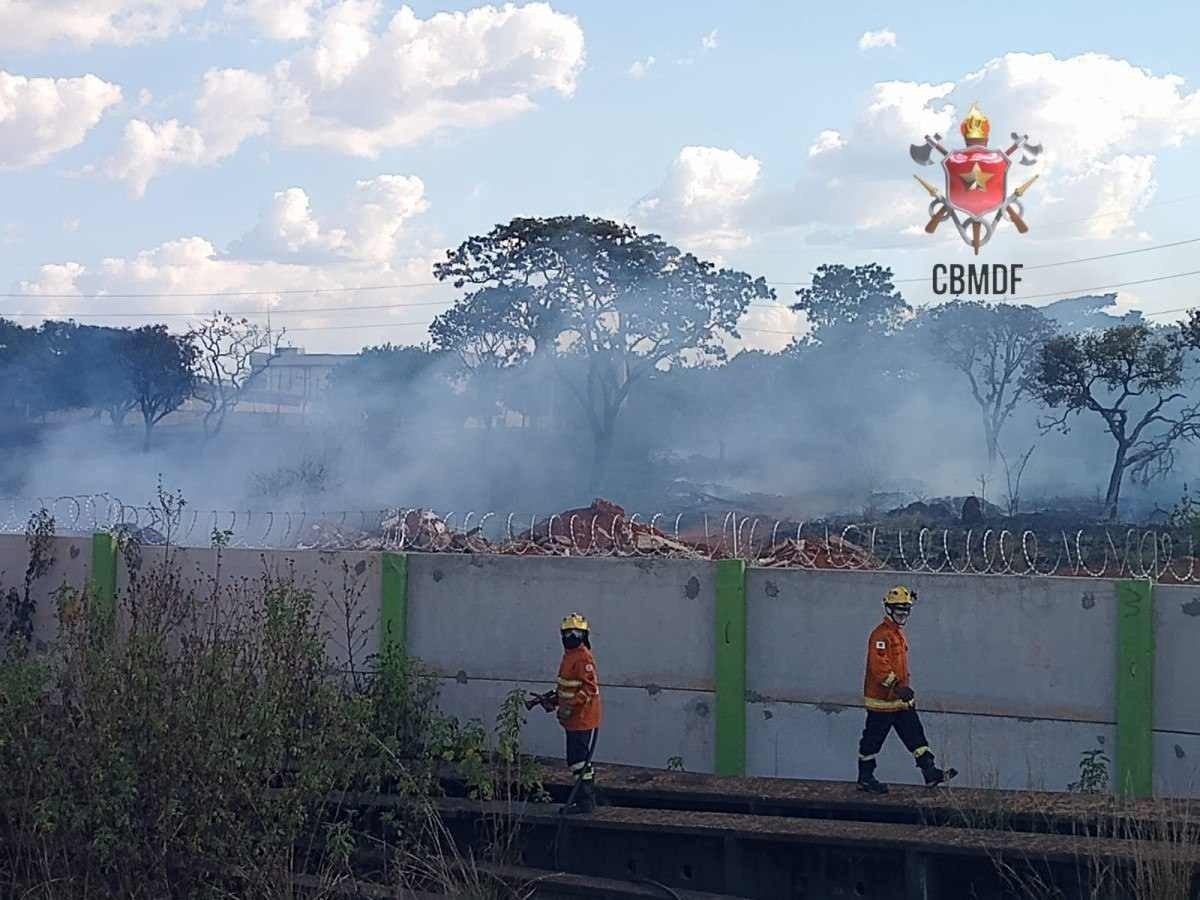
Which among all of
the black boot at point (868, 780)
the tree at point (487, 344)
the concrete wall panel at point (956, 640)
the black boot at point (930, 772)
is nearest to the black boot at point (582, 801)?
the black boot at point (868, 780)

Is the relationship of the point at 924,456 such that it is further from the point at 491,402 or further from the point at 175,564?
the point at 175,564

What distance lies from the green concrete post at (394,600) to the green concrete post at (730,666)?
2.43 m

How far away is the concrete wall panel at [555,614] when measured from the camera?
977 cm

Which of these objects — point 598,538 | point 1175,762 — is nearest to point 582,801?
point 1175,762

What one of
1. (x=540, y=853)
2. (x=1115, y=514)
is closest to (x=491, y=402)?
(x=1115, y=514)

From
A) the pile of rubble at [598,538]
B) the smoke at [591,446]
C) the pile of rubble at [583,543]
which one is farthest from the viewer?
the smoke at [591,446]

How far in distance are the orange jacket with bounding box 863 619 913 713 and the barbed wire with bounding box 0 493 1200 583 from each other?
73 centimetres

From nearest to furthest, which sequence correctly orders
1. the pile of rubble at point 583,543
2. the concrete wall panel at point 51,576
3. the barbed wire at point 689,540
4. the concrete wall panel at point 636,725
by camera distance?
the concrete wall panel at point 636,725, the barbed wire at point 689,540, the concrete wall panel at point 51,576, the pile of rubble at point 583,543

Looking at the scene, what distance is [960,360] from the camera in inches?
1519

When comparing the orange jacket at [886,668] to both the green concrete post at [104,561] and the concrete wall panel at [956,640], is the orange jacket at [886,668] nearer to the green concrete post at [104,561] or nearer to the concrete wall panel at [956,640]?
the concrete wall panel at [956,640]

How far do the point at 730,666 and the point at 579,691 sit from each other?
143 cm

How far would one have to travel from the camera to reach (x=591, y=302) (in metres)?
36.7

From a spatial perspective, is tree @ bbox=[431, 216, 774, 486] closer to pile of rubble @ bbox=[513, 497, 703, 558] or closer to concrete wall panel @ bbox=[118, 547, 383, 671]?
pile of rubble @ bbox=[513, 497, 703, 558]

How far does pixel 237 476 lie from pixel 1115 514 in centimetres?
2042
